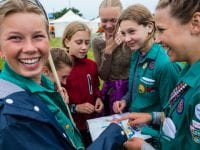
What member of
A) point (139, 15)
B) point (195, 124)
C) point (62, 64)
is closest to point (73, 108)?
point (62, 64)

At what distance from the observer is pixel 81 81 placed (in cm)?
345

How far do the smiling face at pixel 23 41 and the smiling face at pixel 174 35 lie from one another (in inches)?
29.6

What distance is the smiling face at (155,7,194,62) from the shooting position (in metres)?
1.91

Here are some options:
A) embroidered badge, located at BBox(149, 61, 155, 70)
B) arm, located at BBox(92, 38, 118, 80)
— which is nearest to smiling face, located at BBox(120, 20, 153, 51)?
embroidered badge, located at BBox(149, 61, 155, 70)

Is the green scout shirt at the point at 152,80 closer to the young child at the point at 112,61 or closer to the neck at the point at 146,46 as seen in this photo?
the neck at the point at 146,46

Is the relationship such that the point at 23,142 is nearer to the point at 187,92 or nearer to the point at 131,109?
the point at 187,92

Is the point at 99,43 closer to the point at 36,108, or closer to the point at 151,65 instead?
the point at 151,65

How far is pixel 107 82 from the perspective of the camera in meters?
3.65

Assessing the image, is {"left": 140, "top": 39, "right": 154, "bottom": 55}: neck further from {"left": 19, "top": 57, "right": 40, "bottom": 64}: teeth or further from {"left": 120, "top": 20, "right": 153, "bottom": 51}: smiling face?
{"left": 19, "top": 57, "right": 40, "bottom": 64}: teeth

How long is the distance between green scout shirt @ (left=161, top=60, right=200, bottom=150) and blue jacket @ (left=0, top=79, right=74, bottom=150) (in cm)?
70

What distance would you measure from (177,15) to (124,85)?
166cm

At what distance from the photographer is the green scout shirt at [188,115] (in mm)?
1723


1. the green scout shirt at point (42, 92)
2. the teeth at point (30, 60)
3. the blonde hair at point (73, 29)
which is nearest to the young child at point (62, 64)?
the blonde hair at point (73, 29)

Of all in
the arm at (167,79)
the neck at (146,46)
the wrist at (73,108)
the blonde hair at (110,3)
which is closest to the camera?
the arm at (167,79)
